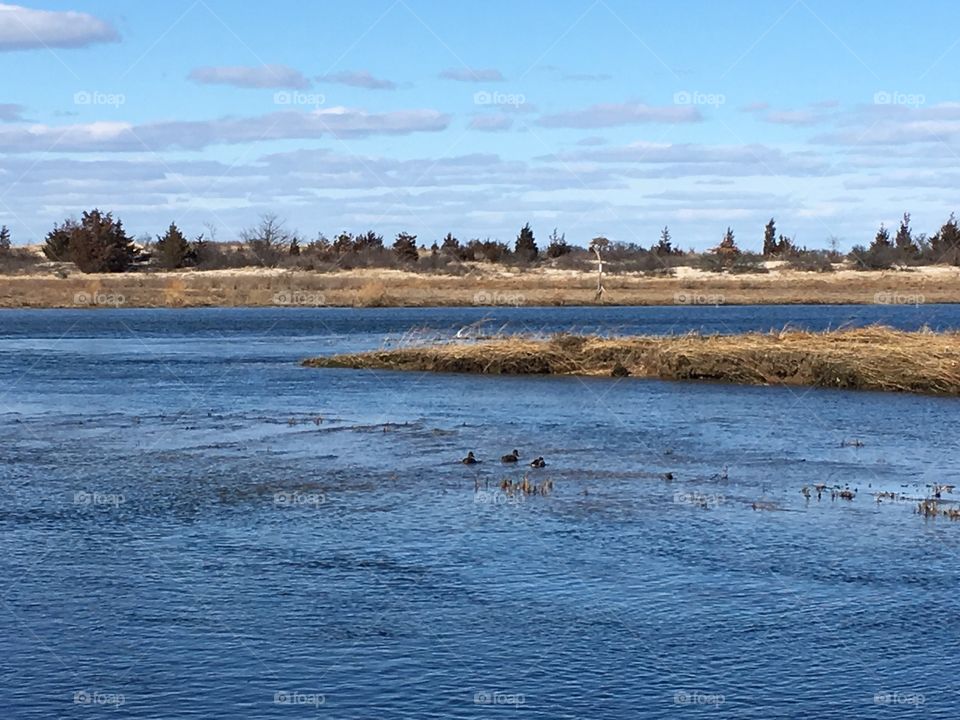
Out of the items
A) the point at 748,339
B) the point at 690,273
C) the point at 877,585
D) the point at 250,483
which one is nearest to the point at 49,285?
the point at 690,273

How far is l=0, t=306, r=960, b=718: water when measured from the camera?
417 inches

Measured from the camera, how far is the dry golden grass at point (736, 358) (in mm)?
32938

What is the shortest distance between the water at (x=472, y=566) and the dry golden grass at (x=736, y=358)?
12.2 ft

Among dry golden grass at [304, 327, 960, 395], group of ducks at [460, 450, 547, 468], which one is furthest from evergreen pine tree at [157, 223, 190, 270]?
group of ducks at [460, 450, 547, 468]

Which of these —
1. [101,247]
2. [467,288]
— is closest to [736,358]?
[467,288]

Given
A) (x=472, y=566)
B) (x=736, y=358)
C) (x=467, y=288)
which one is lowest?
(x=472, y=566)

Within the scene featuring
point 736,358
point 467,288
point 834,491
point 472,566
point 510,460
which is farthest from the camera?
point 467,288

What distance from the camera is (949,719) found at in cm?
986

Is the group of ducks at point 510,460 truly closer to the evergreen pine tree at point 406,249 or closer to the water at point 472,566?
the water at point 472,566

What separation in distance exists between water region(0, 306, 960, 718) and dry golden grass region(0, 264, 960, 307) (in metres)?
63.2

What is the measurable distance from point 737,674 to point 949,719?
167 centimetres

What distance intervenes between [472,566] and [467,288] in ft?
269

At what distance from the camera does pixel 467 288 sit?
96125mm

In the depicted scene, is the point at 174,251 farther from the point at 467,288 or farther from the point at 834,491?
the point at 834,491
